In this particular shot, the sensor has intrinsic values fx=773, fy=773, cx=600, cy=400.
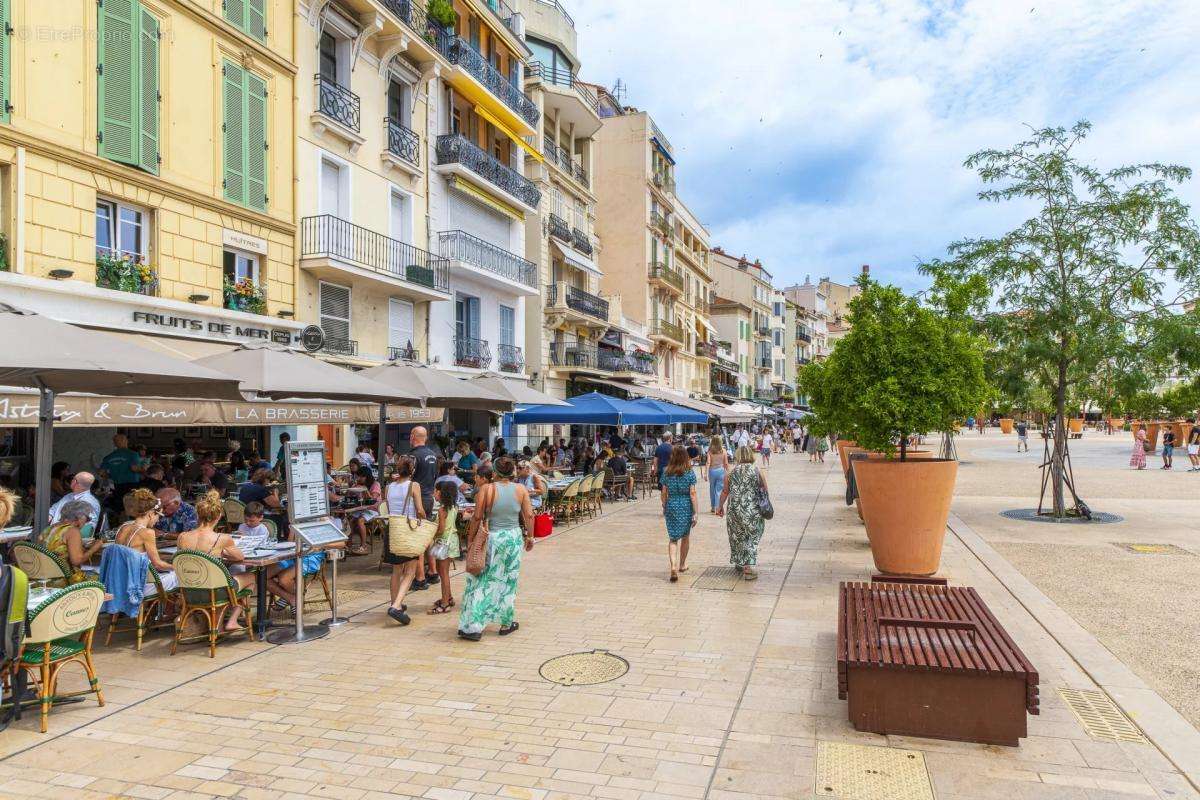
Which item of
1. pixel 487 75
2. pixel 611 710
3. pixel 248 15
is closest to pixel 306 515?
pixel 611 710

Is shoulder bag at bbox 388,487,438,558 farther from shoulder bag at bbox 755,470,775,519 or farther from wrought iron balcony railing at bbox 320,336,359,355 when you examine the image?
wrought iron balcony railing at bbox 320,336,359,355

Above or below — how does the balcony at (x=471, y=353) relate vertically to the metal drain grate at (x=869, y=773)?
above

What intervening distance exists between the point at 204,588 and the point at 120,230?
869cm

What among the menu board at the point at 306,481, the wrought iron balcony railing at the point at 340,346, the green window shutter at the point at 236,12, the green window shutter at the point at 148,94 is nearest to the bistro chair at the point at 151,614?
the menu board at the point at 306,481

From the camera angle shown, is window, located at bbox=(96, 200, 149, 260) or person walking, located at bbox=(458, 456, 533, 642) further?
window, located at bbox=(96, 200, 149, 260)

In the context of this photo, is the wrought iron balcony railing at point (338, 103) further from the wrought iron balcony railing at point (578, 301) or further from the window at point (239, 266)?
the wrought iron balcony railing at point (578, 301)

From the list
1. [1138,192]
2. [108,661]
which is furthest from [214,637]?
[1138,192]

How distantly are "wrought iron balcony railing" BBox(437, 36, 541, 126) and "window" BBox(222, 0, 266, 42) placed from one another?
617cm

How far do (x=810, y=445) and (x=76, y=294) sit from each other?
3155cm

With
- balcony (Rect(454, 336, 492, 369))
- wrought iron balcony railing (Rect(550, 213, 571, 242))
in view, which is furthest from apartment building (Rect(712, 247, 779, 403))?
balcony (Rect(454, 336, 492, 369))

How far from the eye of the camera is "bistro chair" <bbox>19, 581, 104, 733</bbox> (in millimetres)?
4473

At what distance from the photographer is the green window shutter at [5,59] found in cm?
1020

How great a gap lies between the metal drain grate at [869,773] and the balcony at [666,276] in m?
35.3

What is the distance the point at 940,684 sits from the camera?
169 inches
